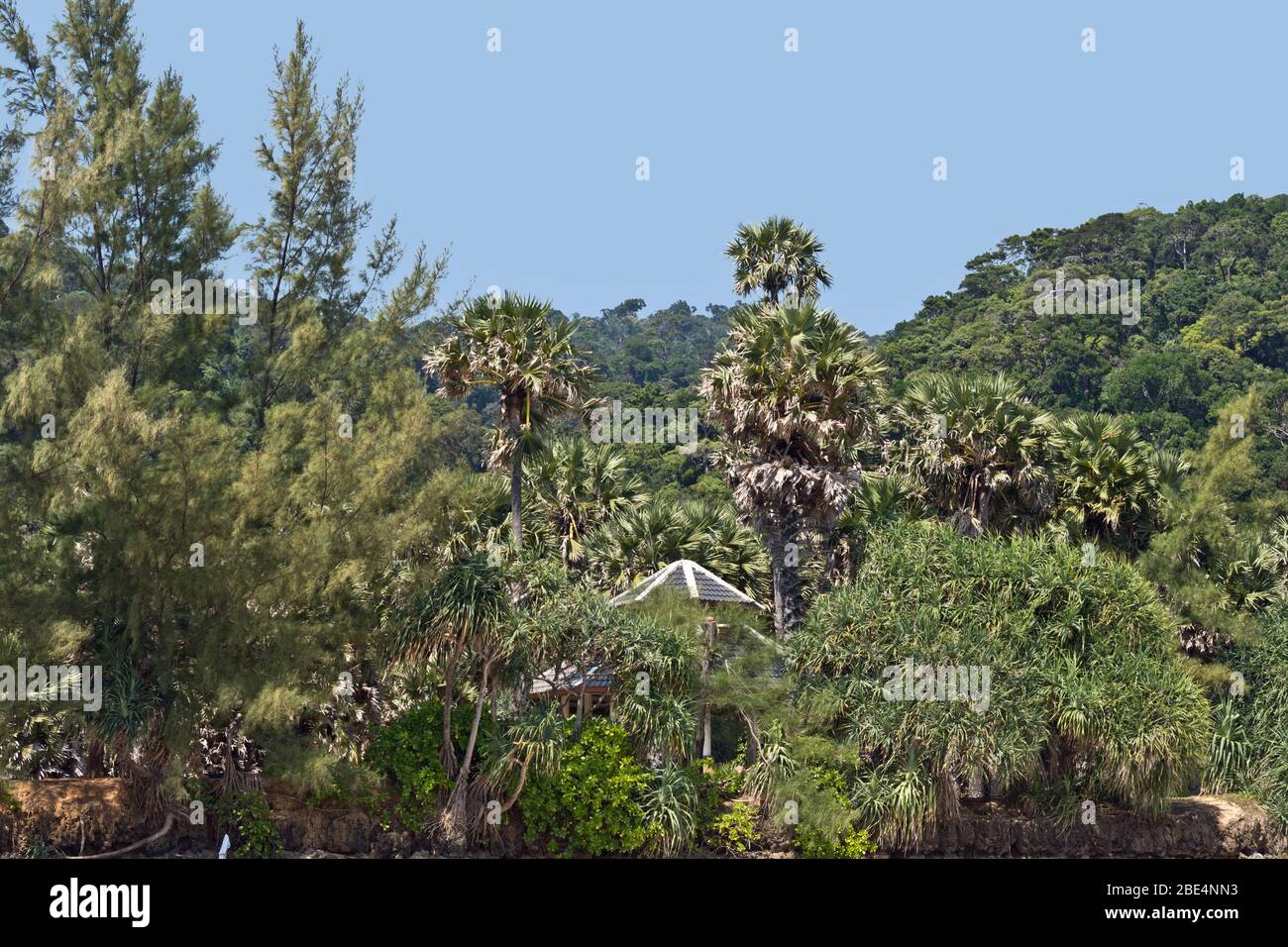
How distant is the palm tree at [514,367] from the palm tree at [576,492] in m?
4.72

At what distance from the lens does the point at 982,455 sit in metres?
35.4

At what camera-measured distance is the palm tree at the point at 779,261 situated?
142 ft

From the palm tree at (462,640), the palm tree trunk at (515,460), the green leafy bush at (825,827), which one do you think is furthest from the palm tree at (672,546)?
the green leafy bush at (825,827)

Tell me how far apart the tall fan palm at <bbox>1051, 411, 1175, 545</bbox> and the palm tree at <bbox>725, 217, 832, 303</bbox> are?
30.5 ft

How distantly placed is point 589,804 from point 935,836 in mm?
6673

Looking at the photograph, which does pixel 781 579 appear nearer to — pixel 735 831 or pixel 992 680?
pixel 992 680

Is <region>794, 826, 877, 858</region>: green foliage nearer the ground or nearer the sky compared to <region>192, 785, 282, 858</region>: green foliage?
nearer the ground

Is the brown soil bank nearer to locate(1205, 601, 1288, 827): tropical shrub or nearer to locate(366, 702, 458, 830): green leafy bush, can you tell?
locate(366, 702, 458, 830): green leafy bush

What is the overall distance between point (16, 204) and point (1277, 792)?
27391mm

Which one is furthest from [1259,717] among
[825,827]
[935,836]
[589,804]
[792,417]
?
[589,804]

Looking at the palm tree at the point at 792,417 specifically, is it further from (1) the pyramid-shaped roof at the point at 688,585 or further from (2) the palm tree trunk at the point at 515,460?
(2) the palm tree trunk at the point at 515,460

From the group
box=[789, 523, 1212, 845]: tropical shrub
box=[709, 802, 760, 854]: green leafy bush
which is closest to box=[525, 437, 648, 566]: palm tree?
box=[789, 523, 1212, 845]: tropical shrub

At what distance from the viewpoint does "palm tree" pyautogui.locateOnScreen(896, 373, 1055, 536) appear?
35.3 meters

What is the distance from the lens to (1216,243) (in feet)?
307
